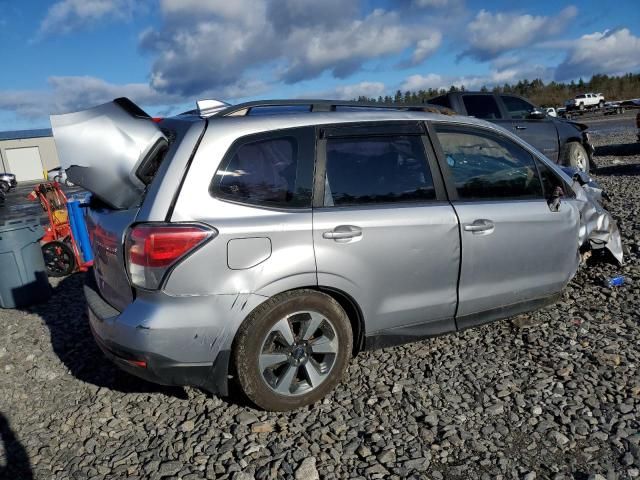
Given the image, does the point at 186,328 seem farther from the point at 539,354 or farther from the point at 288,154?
the point at 539,354

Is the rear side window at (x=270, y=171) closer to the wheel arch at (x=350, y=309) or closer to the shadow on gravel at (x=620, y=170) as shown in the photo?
the wheel arch at (x=350, y=309)

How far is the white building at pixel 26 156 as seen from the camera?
4900 cm

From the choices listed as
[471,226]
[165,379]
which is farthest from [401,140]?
[165,379]

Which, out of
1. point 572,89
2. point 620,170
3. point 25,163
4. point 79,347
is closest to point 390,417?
point 79,347

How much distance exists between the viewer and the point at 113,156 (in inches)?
123

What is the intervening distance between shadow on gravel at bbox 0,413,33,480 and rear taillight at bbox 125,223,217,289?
49.2 inches

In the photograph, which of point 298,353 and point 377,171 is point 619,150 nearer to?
point 377,171

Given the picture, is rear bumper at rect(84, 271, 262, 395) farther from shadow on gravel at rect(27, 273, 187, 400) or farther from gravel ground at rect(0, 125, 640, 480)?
shadow on gravel at rect(27, 273, 187, 400)

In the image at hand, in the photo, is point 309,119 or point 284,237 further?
point 309,119

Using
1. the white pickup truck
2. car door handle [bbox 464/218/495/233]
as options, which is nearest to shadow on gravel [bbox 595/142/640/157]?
car door handle [bbox 464/218/495/233]

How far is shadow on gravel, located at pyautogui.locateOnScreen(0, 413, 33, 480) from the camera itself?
9.37ft

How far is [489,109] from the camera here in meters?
10.3

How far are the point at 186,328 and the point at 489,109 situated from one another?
9.09m

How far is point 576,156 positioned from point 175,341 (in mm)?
10470
